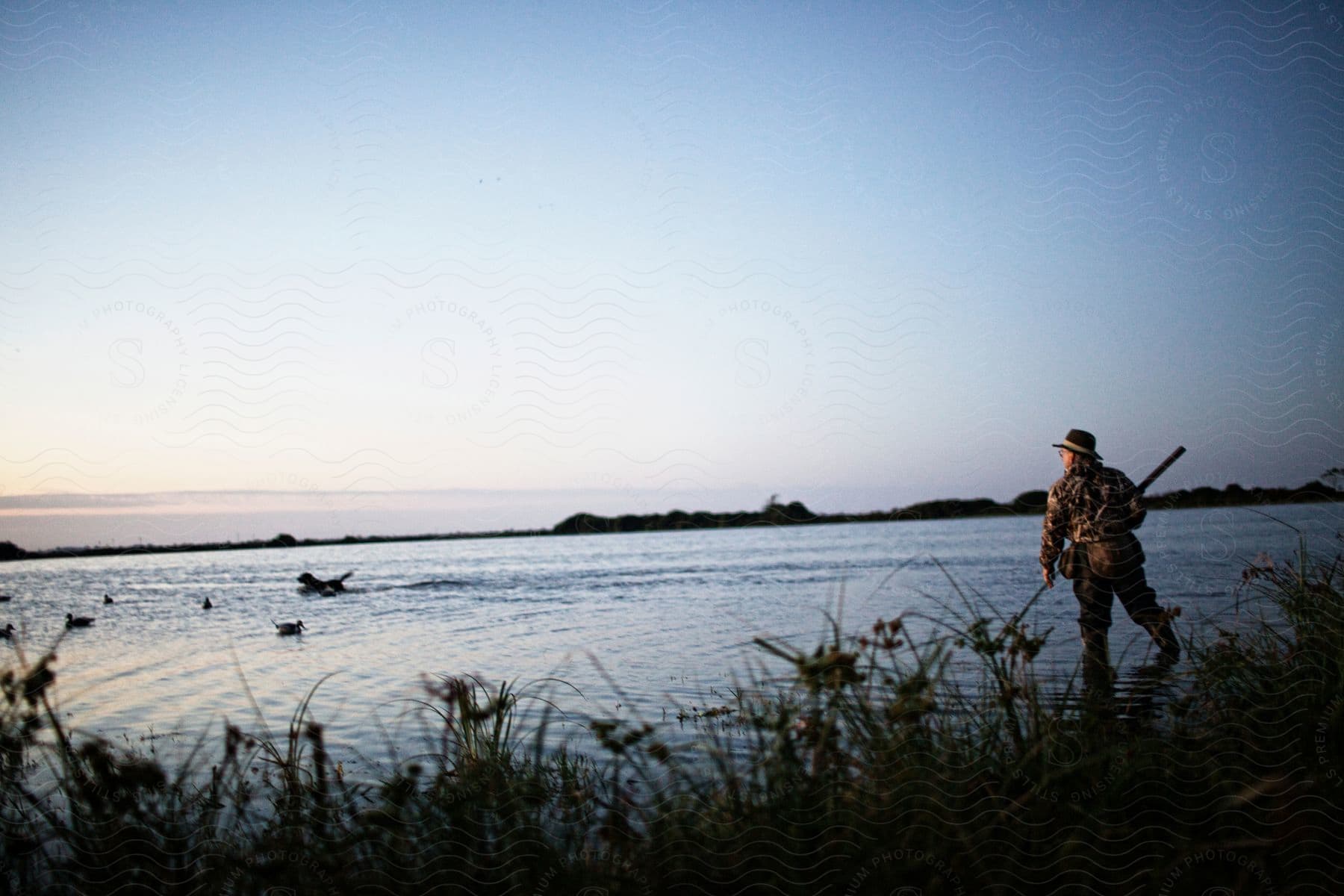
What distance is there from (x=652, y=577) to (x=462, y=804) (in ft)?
84.1

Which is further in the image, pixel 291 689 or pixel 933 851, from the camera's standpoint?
pixel 291 689

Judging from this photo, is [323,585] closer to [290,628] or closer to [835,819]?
[290,628]

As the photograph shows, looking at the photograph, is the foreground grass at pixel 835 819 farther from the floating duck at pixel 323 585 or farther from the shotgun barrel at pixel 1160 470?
the floating duck at pixel 323 585

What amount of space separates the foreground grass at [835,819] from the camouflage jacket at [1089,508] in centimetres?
327

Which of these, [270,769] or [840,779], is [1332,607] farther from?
[270,769]

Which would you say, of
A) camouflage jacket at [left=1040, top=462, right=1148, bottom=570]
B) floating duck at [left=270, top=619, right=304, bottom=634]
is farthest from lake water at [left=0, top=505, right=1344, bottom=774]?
camouflage jacket at [left=1040, top=462, right=1148, bottom=570]

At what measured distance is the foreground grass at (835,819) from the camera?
2.96 m

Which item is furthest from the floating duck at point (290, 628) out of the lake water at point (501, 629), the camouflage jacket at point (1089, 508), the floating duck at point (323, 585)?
the camouflage jacket at point (1089, 508)

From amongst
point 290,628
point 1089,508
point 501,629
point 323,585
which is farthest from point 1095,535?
point 323,585

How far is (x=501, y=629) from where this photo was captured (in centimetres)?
1625

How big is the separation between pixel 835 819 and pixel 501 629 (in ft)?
45.6

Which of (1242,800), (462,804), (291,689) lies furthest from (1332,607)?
(291,689)

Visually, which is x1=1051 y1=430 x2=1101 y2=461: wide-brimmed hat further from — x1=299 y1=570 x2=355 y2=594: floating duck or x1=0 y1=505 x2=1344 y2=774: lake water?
x1=299 y1=570 x2=355 y2=594: floating duck

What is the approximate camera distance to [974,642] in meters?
3.85
